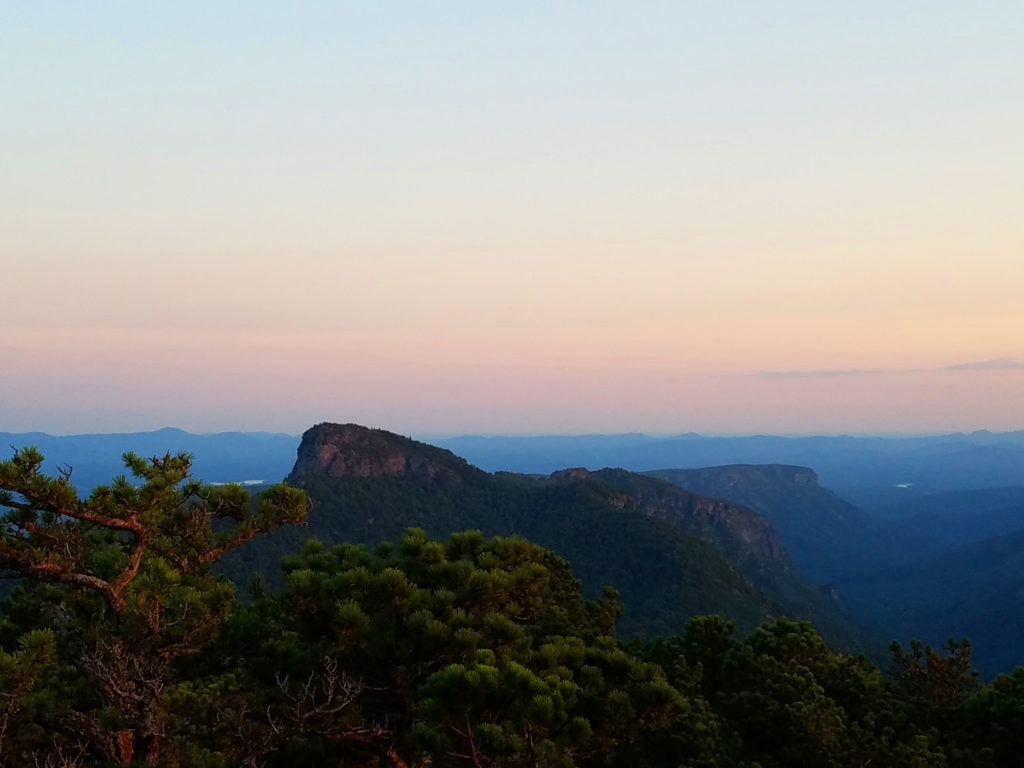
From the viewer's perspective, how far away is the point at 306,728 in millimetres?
11031

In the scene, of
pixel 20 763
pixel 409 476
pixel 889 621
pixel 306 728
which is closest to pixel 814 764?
pixel 306 728

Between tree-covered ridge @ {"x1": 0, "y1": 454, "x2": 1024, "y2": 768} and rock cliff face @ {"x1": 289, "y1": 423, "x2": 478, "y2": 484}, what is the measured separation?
11870 centimetres

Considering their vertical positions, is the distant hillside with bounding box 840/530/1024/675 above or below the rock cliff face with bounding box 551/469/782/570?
below

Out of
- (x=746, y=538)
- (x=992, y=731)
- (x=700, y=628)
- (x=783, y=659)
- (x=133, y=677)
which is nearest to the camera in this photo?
(x=133, y=677)

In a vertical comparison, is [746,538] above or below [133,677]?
below

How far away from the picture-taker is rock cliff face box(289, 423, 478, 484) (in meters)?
132

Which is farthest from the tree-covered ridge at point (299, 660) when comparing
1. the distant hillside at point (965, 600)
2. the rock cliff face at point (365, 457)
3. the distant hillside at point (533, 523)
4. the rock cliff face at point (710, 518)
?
the rock cliff face at point (710, 518)

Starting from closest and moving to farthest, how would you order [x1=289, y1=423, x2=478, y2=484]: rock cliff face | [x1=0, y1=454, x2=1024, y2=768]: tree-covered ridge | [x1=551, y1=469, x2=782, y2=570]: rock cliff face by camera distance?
[x1=0, y1=454, x2=1024, y2=768]: tree-covered ridge
[x1=289, y1=423, x2=478, y2=484]: rock cliff face
[x1=551, y1=469, x2=782, y2=570]: rock cliff face

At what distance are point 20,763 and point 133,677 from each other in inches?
155

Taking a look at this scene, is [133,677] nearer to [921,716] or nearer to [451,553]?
[451,553]

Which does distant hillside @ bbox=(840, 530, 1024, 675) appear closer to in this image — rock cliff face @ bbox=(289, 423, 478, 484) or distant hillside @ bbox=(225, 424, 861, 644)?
distant hillside @ bbox=(225, 424, 861, 644)

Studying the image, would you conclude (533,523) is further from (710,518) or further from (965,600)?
(965,600)

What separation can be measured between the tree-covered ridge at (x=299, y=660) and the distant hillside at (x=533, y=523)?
74.9 meters

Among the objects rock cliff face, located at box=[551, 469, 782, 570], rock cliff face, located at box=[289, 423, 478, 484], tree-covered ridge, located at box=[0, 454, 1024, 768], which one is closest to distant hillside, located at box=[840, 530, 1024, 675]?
rock cliff face, located at box=[551, 469, 782, 570]
